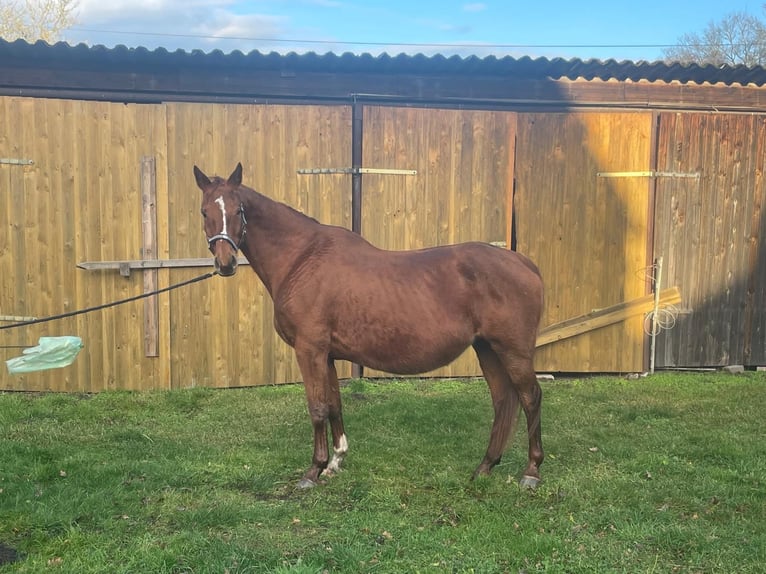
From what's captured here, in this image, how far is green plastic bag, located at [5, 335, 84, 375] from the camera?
3754mm

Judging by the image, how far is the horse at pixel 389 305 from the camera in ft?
13.0

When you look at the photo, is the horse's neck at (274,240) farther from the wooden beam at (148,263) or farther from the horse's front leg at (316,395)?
the wooden beam at (148,263)

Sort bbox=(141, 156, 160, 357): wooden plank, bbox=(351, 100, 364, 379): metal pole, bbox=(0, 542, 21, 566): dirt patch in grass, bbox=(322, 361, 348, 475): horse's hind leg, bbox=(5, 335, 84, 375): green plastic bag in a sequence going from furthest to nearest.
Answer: bbox=(351, 100, 364, 379): metal pole < bbox=(141, 156, 160, 357): wooden plank < bbox=(322, 361, 348, 475): horse's hind leg < bbox=(5, 335, 84, 375): green plastic bag < bbox=(0, 542, 21, 566): dirt patch in grass

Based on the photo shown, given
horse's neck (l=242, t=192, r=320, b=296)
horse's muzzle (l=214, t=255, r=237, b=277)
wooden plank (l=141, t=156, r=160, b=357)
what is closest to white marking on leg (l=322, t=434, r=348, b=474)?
horse's neck (l=242, t=192, r=320, b=296)

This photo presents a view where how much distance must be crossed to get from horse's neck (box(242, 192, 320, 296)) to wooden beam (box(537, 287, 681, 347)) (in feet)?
13.0

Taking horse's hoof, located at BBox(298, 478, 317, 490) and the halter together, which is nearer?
the halter

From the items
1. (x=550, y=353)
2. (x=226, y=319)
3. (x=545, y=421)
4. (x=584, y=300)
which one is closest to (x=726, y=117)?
(x=584, y=300)

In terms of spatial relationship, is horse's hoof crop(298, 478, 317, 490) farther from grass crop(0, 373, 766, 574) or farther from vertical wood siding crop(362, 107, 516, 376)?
vertical wood siding crop(362, 107, 516, 376)

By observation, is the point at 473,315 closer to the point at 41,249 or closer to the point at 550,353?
the point at 550,353

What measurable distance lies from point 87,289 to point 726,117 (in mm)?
7784

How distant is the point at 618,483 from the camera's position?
13.0 ft

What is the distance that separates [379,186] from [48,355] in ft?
13.2

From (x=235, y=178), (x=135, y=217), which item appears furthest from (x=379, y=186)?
(x=235, y=178)

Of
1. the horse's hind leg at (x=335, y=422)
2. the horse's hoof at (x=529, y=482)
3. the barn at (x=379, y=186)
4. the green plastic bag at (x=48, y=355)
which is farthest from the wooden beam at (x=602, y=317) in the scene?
the green plastic bag at (x=48, y=355)
